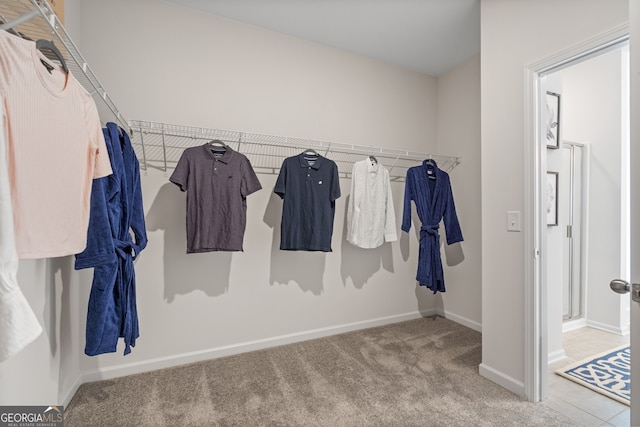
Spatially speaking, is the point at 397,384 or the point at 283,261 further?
the point at 283,261

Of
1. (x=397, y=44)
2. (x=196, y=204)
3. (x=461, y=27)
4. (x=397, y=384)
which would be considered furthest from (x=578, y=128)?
(x=196, y=204)

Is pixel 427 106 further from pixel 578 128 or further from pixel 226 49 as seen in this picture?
pixel 226 49

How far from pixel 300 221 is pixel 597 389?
2.27 m

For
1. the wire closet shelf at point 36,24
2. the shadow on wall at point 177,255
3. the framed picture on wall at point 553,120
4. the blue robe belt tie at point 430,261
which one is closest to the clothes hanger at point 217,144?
the shadow on wall at point 177,255

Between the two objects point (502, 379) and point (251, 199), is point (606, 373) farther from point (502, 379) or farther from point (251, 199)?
point (251, 199)

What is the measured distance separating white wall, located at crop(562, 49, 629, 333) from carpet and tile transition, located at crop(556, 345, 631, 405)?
0.60 m

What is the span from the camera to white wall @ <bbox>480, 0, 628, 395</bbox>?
1788 millimetres

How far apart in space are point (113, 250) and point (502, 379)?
8.04ft

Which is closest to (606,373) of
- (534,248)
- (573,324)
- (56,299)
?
(573,324)

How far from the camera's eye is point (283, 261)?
259 cm

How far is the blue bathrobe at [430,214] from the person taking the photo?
2713 mm

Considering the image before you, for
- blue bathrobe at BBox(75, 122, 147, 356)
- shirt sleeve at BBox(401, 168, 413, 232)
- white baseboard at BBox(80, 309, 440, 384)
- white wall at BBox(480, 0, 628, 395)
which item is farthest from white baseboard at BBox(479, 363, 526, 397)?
blue bathrobe at BBox(75, 122, 147, 356)

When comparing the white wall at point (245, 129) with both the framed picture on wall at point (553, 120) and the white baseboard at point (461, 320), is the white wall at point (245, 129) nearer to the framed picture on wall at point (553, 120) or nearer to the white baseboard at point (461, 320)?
the white baseboard at point (461, 320)

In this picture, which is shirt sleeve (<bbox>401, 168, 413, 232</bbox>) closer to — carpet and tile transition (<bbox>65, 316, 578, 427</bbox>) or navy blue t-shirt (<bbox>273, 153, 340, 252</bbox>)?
navy blue t-shirt (<bbox>273, 153, 340, 252</bbox>)
